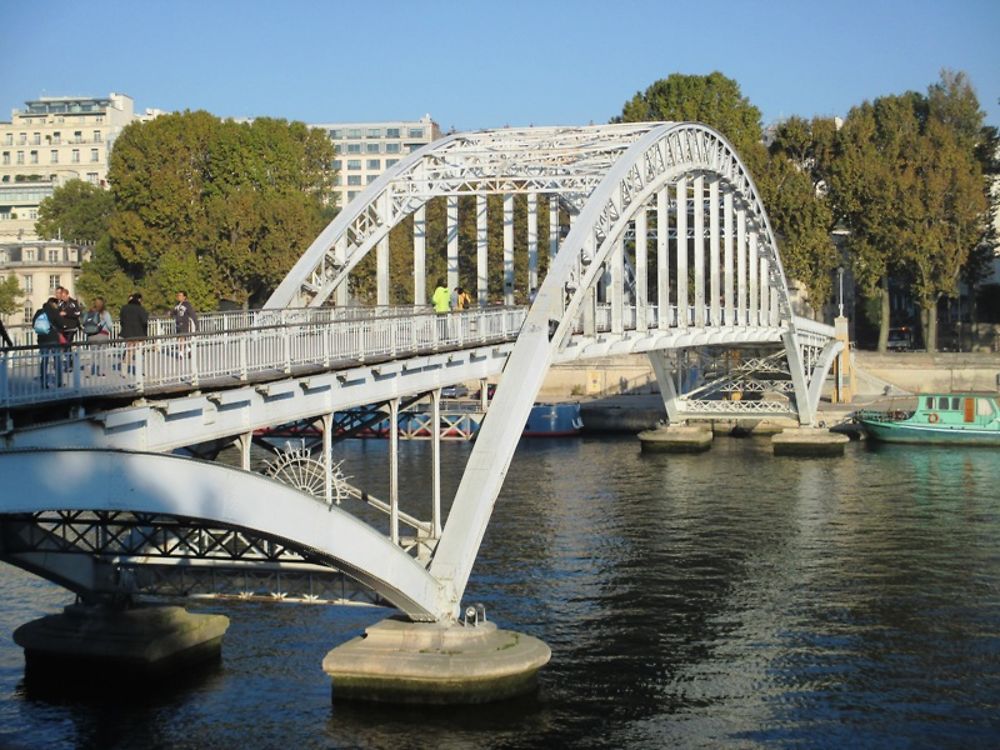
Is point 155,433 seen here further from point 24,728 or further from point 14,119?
point 14,119

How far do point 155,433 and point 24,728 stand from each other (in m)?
8.31

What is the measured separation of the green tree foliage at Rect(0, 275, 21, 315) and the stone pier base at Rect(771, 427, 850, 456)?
55.3 m

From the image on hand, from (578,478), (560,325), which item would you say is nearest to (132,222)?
(578,478)

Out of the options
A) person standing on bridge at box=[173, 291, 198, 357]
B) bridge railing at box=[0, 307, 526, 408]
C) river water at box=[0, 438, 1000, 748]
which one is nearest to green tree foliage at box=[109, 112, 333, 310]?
river water at box=[0, 438, 1000, 748]

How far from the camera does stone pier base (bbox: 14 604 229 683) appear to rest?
31797 mm

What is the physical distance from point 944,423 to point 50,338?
58.3 metres

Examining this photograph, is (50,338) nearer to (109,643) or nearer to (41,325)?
(41,325)

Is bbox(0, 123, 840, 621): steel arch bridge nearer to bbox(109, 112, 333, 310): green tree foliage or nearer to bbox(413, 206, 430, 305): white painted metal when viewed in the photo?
bbox(413, 206, 430, 305): white painted metal

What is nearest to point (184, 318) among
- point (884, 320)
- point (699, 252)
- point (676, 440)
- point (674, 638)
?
point (674, 638)

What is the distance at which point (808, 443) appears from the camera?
73312 millimetres

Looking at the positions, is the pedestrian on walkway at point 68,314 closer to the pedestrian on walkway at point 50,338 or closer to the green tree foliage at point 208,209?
the pedestrian on walkway at point 50,338

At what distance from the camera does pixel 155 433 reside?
23.3 metres

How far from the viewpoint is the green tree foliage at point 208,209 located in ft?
302

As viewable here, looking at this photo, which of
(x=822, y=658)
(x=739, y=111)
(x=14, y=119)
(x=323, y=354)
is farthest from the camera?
(x=14, y=119)
